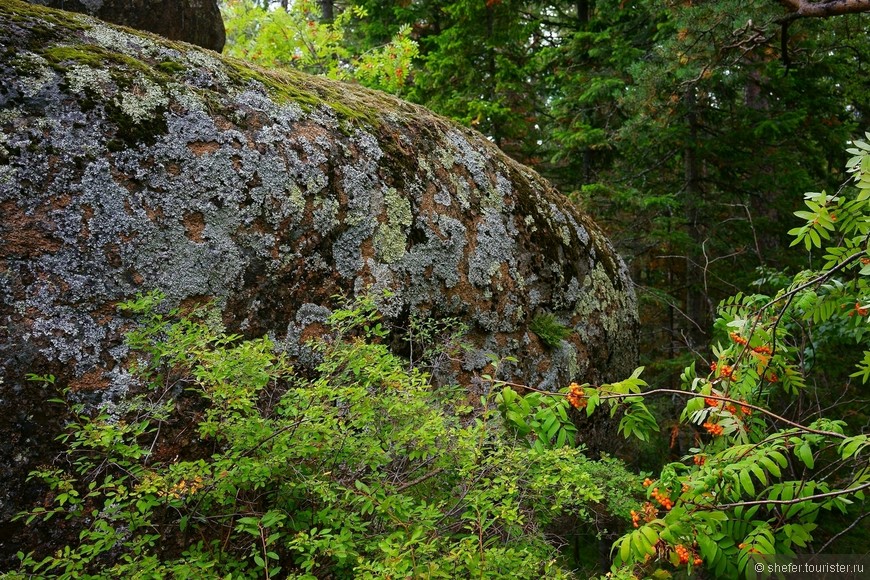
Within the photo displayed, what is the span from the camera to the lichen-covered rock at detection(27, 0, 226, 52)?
12.2 ft

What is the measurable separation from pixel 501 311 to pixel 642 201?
481cm

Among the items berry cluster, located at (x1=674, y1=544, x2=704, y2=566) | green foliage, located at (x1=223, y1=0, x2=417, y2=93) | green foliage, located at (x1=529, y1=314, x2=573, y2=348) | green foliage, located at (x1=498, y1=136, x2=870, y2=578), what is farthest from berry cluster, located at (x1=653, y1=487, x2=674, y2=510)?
green foliage, located at (x1=223, y1=0, x2=417, y2=93)

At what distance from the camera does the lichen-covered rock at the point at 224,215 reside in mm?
2287

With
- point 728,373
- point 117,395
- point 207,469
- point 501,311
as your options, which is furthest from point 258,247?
point 728,373

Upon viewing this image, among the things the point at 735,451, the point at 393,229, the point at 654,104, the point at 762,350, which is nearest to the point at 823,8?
the point at 654,104

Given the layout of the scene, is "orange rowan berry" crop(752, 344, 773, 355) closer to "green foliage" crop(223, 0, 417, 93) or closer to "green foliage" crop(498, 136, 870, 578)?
"green foliage" crop(498, 136, 870, 578)

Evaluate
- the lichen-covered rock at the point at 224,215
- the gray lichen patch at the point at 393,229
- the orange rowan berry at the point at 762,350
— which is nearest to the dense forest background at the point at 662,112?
the lichen-covered rock at the point at 224,215

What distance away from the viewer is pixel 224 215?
2.78 meters

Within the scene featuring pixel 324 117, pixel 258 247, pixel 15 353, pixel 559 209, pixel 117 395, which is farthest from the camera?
pixel 559 209

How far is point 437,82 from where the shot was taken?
9.99m

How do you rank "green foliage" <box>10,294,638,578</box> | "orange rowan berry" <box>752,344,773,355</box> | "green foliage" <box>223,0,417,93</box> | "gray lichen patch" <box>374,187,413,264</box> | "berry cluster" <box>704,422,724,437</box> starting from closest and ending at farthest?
1. "green foliage" <box>10,294,638,578</box>
2. "berry cluster" <box>704,422,724,437</box>
3. "orange rowan berry" <box>752,344,773,355</box>
4. "gray lichen patch" <box>374,187,413,264</box>
5. "green foliage" <box>223,0,417,93</box>

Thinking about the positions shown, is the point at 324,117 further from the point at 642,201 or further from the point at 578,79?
the point at 578,79

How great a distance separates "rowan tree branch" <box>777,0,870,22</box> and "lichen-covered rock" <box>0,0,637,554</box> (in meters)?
2.83

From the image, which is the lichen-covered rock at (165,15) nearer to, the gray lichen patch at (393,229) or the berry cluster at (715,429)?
the gray lichen patch at (393,229)
